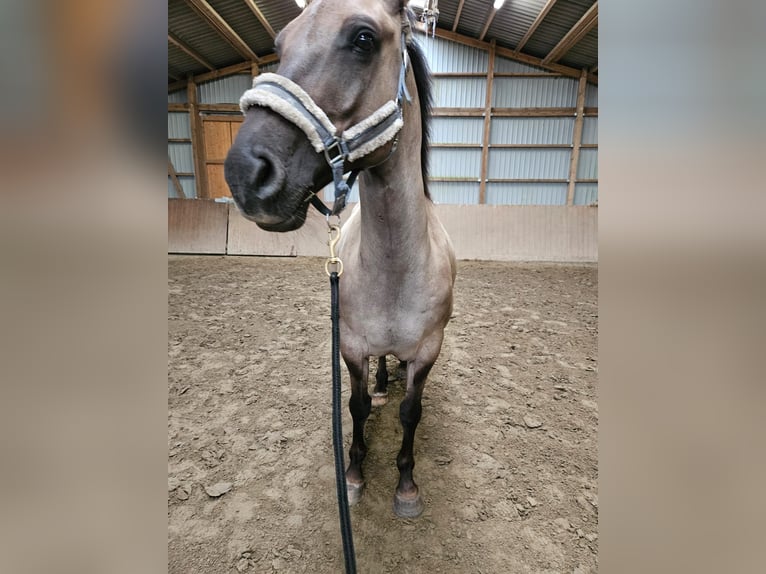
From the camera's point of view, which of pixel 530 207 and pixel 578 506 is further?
pixel 530 207

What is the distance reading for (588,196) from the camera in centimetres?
998

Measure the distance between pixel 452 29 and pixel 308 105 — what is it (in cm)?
1067

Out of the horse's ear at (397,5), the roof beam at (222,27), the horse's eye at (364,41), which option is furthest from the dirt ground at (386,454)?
the roof beam at (222,27)

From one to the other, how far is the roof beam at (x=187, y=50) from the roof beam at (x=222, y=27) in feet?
2.78

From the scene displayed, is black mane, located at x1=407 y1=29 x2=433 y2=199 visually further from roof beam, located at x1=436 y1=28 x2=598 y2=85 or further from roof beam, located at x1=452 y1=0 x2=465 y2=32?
roof beam, located at x1=436 y1=28 x2=598 y2=85

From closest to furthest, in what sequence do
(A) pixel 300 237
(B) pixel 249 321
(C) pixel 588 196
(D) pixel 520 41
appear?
(B) pixel 249 321, (A) pixel 300 237, (D) pixel 520 41, (C) pixel 588 196

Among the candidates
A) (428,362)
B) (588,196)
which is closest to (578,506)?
(428,362)

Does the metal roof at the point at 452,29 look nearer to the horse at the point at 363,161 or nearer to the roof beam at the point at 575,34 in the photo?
the roof beam at the point at 575,34

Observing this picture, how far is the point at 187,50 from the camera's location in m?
8.57

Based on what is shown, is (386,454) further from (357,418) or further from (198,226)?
(198,226)
